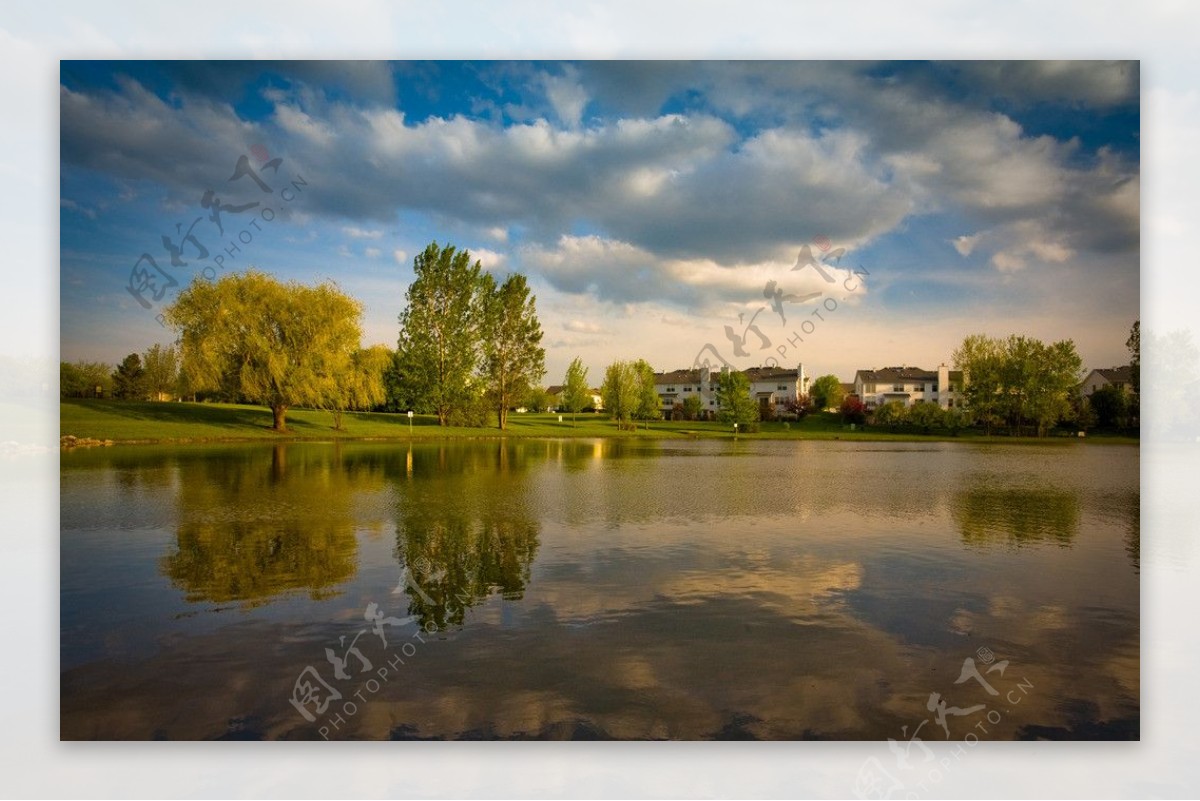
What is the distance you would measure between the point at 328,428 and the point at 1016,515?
28.0 metres

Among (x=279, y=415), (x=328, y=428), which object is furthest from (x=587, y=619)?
(x=328, y=428)

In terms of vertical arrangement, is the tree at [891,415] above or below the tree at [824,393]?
below

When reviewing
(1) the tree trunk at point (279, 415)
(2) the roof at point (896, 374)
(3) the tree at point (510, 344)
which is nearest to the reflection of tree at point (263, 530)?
(1) the tree trunk at point (279, 415)

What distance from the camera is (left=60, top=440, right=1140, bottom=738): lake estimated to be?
5.08 meters

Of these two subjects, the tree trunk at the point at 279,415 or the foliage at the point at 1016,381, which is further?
the foliage at the point at 1016,381

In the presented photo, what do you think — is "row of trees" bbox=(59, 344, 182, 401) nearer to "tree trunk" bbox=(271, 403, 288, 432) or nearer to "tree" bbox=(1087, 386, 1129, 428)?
"tree trunk" bbox=(271, 403, 288, 432)

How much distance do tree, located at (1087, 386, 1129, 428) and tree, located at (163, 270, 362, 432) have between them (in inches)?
1270

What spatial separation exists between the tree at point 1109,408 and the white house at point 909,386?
9174mm

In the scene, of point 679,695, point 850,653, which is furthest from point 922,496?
point 679,695

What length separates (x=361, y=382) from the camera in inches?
1212

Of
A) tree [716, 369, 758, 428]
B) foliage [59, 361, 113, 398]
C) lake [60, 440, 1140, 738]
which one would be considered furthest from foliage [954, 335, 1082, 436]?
foliage [59, 361, 113, 398]

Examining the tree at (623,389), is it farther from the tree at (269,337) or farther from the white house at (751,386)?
the tree at (269,337)

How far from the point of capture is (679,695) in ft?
17.0

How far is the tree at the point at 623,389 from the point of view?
49375 millimetres
